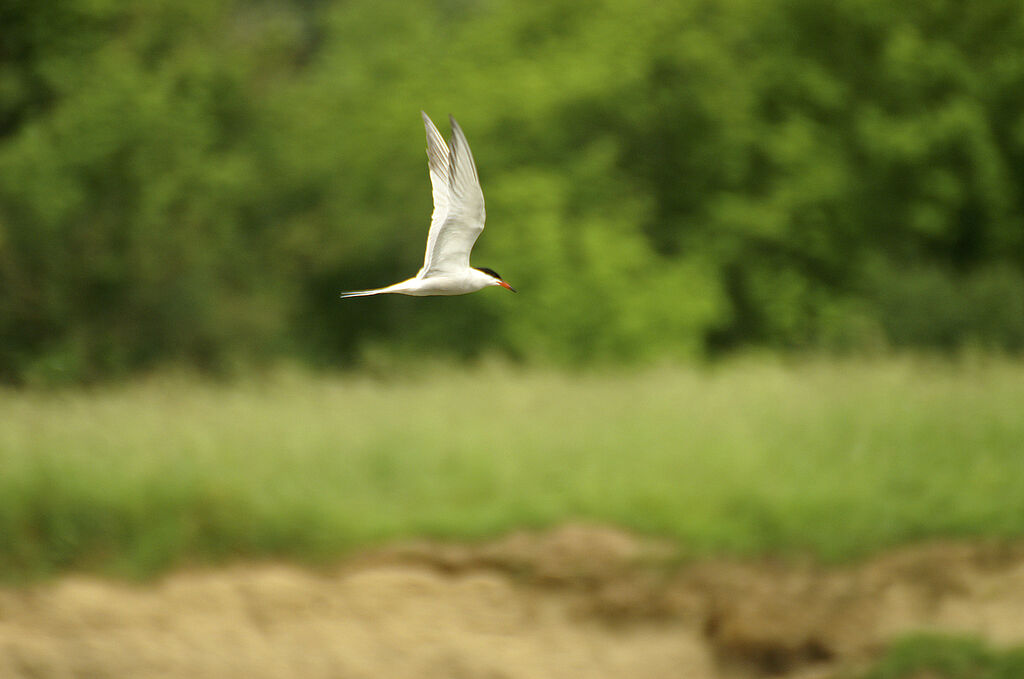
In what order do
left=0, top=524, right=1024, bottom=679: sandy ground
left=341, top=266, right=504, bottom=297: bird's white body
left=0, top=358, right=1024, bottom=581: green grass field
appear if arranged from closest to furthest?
left=341, top=266, right=504, bottom=297: bird's white body, left=0, top=524, right=1024, bottom=679: sandy ground, left=0, top=358, right=1024, bottom=581: green grass field

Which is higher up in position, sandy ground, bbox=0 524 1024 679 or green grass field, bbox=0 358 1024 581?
green grass field, bbox=0 358 1024 581

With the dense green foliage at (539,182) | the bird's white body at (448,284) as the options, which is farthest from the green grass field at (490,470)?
the dense green foliage at (539,182)

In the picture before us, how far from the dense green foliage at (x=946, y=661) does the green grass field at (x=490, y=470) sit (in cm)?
88

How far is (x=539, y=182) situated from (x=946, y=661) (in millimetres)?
12533

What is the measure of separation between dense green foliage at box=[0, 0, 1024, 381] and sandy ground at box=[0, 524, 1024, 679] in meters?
6.37

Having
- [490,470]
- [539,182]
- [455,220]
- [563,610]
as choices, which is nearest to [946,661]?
[563,610]

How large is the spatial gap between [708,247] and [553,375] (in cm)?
983

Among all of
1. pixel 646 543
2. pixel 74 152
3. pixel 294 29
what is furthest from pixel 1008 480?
pixel 294 29

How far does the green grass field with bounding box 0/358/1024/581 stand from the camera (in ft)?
25.2

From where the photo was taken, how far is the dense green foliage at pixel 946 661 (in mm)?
7035

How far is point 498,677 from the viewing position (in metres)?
7.64

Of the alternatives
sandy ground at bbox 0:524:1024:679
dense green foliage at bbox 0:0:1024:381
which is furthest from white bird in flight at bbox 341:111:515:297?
dense green foliage at bbox 0:0:1024:381

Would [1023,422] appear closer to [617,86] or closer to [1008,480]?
[1008,480]

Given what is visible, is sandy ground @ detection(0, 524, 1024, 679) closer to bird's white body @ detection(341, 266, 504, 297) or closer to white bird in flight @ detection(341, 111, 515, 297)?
white bird in flight @ detection(341, 111, 515, 297)
